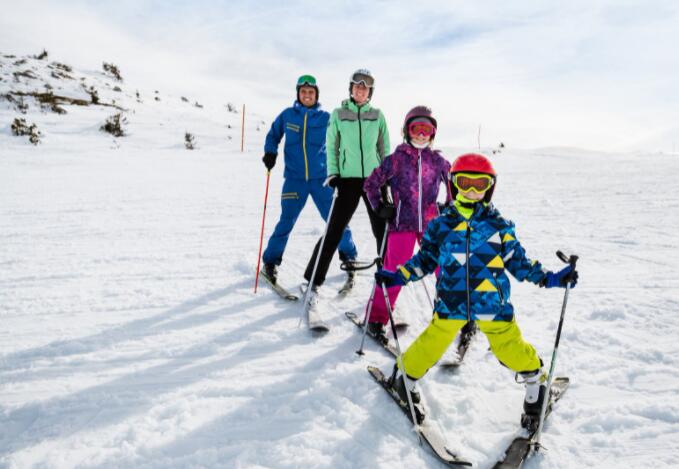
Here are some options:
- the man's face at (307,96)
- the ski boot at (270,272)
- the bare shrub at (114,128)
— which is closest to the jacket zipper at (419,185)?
the man's face at (307,96)

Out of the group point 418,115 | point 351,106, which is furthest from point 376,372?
point 351,106

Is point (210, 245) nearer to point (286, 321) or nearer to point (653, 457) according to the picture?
point (286, 321)

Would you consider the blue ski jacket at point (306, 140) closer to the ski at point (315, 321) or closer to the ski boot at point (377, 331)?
the ski at point (315, 321)

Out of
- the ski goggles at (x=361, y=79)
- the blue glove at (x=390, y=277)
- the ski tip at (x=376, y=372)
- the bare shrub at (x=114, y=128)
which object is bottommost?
the ski tip at (x=376, y=372)

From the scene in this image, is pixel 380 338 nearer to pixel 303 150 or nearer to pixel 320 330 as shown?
pixel 320 330

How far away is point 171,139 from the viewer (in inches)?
660

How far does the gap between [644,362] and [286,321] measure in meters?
2.94

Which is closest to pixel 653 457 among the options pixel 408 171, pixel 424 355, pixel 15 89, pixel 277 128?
pixel 424 355

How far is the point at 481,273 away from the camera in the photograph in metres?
2.54

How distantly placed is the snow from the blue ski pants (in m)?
0.37

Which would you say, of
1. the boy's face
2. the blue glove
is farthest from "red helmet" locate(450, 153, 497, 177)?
the blue glove

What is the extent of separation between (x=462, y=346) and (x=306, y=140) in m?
2.66

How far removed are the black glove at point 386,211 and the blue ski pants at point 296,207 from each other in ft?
4.00

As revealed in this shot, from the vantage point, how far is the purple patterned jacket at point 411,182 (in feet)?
12.0
